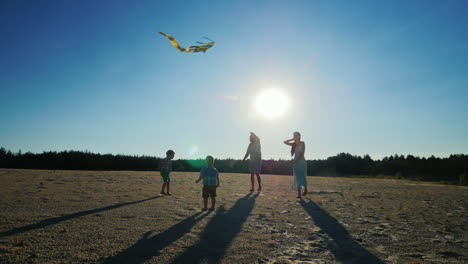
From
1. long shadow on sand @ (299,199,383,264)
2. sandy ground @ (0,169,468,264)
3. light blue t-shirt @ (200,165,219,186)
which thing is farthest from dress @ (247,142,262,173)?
long shadow on sand @ (299,199,383,264)

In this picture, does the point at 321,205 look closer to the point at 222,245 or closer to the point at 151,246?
the point at 222,245

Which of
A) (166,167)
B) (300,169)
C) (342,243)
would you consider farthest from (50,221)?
(300,169)

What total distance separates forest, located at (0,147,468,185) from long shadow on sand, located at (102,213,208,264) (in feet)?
77.4

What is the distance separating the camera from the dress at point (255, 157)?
1014 centimetres

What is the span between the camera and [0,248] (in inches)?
133

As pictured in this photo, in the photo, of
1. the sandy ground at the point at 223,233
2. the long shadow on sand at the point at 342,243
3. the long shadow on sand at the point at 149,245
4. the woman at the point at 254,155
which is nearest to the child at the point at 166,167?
the sandy ground at the point at 223,233

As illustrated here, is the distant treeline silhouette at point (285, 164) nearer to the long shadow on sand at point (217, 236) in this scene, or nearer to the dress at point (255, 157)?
the dress at point (255, 157)

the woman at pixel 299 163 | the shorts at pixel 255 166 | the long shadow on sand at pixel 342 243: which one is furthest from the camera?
the shorts at pixel 255 166

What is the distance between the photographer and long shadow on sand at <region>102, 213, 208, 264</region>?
318 centimetres

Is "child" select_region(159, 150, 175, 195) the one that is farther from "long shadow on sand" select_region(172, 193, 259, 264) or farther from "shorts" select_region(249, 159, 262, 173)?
"long shadow on sand" select_region(172, 193, 259, 264)

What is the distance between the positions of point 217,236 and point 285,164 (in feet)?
95.7

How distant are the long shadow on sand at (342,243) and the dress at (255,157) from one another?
390 cm

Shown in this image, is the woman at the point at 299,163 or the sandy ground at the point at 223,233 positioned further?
the woman at the point at 299,163

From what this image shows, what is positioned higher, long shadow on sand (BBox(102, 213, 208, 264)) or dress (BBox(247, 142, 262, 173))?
dress (BBox(247, 142, 262, 173))
